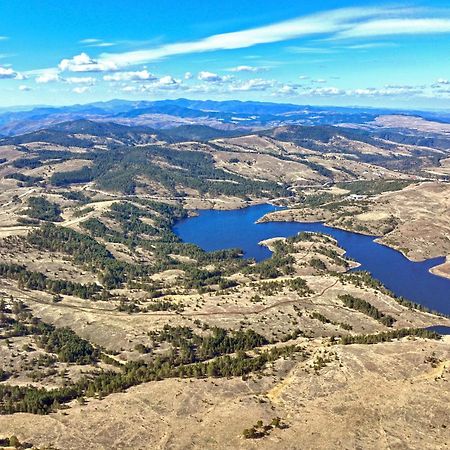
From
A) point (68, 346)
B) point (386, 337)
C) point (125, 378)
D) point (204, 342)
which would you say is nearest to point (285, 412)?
point (125, 378)

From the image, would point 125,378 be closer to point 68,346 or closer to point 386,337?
point 68,346

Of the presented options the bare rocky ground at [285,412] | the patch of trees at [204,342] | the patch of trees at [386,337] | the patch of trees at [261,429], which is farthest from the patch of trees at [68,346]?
the patch of trees at [386,337]

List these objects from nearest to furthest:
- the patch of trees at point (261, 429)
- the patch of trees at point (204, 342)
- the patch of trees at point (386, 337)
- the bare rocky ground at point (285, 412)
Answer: the bare rocky ground at point (285, 412) < the patch of trees at point (261, 429) < the patch of trees at point (386, 337) < the patch of trees at point (204, 342)

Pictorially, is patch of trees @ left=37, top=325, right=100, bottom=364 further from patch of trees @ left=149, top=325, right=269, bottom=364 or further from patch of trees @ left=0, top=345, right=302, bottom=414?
patch of trees @ left=149, top=325, right=269, bottom=364

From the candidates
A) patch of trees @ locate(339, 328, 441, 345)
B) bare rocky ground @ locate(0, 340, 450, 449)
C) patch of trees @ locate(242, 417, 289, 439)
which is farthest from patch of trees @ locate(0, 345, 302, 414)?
patch of trees @ locate(242, 417, 289, 439)

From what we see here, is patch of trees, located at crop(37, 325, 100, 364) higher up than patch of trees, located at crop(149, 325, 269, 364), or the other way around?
patch of trees, located at crop(37, 325, 100, 364)

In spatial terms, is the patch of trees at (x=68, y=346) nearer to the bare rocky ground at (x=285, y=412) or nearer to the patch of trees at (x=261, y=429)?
the bare rocky ground at (x=285, y=412)

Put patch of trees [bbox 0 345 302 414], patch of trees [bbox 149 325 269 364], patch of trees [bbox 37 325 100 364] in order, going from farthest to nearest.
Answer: patch of trees [bbox 37 325 100 364] → patch of trees [bbox 149 325 269 364] → patch of trees [bbox 0 345 302 414]

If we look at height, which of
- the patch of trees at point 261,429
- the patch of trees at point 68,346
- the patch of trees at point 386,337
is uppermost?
the patch of trees at point 261,429

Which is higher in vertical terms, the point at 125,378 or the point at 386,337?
the point at 125,378

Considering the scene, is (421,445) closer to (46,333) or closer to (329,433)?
(329,433)

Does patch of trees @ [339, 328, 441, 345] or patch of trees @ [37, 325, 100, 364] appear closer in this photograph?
patch of trees @ [339, 328, 441, 345]
